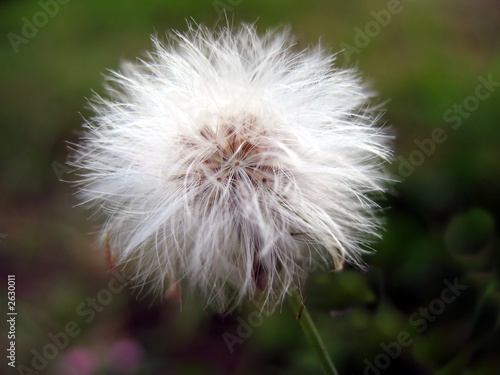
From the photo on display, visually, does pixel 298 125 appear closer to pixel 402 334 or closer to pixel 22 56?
pixel 402 334

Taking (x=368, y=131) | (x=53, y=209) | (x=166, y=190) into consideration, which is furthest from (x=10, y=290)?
(x=368, y=131)
